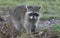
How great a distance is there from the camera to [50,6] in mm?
13047

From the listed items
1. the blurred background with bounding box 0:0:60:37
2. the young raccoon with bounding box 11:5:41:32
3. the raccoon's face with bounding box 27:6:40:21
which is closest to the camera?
the raccoon's face with bounding box 27:6:40:21

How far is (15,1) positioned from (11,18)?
13.8ft

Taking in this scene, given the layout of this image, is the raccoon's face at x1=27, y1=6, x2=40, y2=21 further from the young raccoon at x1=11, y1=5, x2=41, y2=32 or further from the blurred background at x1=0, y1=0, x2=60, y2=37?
the blurred background at x1=0, y1=0, x2=60, y2=37

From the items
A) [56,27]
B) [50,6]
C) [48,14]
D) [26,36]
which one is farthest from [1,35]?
[50,6]

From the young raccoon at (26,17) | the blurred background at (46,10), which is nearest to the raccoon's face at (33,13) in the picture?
the young raccoon at (26,17)

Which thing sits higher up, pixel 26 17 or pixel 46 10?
pixel 26 17

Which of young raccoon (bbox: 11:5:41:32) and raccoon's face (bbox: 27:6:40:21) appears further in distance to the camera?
young raccoon (bbox: 11:5:41:32)

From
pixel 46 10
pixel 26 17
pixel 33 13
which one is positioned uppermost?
pixel 33 13

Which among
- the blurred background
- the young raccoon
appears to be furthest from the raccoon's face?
the blurred background

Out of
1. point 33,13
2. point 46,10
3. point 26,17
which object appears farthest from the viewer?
point 46,10

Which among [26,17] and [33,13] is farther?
[26,17]

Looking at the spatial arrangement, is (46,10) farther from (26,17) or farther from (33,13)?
(33,13)

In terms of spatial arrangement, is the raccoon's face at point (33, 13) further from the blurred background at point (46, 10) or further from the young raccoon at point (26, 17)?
the blurred background at point (46, 10)

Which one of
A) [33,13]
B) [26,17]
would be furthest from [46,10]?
[33,13]
